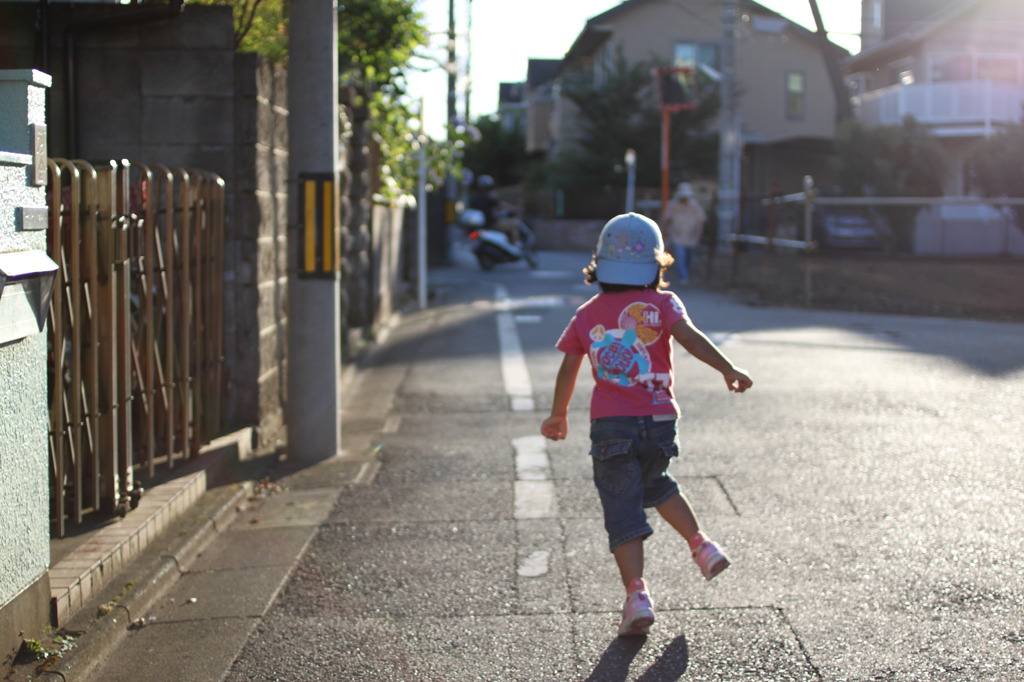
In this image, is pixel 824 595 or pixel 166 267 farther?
pixel 166 267

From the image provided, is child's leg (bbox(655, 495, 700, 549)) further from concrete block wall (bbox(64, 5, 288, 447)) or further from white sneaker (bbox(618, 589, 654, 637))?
concrete block wall (bbox(64, 5, 288, 447))

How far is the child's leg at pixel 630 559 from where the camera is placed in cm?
429

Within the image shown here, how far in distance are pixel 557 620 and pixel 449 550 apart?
103 cm

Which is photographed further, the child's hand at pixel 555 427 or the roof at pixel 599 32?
the roof at pixel 599 32

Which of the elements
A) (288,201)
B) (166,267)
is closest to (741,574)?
(166,267)

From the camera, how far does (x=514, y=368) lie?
10.5 m

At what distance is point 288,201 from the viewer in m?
8.06

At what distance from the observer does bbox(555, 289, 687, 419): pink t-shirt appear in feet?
14.3

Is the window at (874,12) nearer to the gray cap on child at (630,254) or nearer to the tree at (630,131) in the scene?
the gray cap on child at (630,254)

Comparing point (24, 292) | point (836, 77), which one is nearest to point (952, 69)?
point (836, 77)

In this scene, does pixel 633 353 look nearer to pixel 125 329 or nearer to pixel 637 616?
pixel 637 616

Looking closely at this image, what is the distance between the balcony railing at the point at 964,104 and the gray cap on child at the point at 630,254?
97.1ft

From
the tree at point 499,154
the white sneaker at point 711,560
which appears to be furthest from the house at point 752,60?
the white sneaker at point 711,560

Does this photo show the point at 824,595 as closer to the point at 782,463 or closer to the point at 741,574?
the point at 741,574
